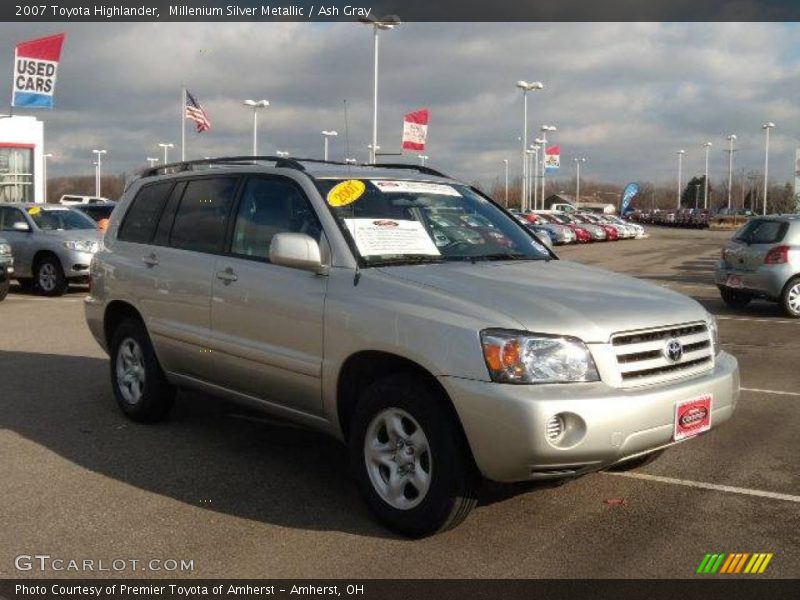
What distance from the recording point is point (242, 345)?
5234 millimetres

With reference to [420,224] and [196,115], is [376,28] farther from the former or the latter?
[420,224]

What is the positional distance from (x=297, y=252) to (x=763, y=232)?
1122 centimetres

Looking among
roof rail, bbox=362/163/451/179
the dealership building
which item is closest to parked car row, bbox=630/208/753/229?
the dealership building

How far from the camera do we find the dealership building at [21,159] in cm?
3634

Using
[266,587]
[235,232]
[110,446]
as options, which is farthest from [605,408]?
[110,446]

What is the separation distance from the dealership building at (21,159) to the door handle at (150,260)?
109ft

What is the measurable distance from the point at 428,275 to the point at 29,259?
45.1 feet

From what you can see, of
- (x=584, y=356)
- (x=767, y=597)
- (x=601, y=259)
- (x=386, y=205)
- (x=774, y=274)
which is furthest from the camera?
(x=601, y=259)

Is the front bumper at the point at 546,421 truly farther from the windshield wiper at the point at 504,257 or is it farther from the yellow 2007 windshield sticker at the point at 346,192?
the yellow 2007 windshield sticker at the point at 346,192

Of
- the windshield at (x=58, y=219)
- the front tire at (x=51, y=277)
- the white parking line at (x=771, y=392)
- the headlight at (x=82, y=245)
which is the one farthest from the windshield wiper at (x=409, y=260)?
the windshield at (x=58, y=219)

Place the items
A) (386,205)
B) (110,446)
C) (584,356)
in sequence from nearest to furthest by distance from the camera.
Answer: (584,356) < (386,205) < (110,446)

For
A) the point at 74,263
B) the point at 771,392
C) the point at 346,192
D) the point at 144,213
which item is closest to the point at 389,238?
the point at 346,192

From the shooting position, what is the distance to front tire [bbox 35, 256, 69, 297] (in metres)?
16.0

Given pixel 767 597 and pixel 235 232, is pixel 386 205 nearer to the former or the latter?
pixel 235 232
